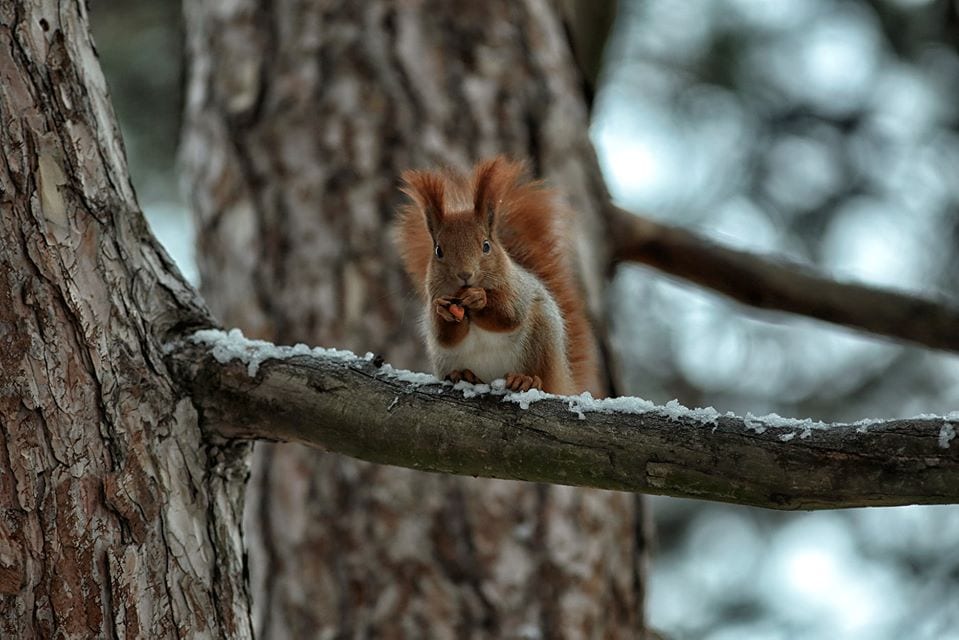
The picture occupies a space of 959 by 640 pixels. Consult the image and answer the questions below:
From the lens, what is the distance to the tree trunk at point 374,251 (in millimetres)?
1728

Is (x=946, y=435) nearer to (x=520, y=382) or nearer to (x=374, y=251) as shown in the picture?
(x=520, y=382)

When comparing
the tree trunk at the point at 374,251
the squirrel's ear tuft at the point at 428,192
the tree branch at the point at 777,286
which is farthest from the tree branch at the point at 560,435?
the tree branch at the point at 777,286

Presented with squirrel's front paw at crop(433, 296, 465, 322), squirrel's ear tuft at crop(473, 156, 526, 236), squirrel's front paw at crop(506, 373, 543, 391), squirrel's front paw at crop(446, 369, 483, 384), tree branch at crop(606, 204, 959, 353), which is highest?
tree branch at crop(606, 204, 959, 353)

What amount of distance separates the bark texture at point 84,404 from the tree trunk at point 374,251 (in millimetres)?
664

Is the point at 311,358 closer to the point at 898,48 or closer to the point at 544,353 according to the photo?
the point at 544,353

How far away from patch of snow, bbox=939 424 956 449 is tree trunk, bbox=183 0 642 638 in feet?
3.33

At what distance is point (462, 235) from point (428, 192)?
59mm

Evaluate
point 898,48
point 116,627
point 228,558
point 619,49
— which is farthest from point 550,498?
point 898,48

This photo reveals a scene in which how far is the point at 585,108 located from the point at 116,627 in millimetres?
1475

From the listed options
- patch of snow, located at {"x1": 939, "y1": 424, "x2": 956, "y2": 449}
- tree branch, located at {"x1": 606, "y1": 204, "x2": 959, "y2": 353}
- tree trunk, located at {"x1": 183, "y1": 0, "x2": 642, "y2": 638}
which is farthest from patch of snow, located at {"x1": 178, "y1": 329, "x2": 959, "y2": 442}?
tree branch, located at {"x1": 606, "y1": 204, "x2": 959, "y2": 353}

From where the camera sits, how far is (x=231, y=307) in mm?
1984

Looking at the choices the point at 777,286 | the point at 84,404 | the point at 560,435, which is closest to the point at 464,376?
the point at 560,435

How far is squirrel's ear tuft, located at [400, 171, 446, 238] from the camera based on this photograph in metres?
1.20

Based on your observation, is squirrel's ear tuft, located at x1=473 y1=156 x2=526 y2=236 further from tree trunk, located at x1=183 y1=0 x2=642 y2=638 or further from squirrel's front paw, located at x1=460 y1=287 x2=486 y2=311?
tree trunk, located at x1=183 y1=0 x2=642 y2=638
